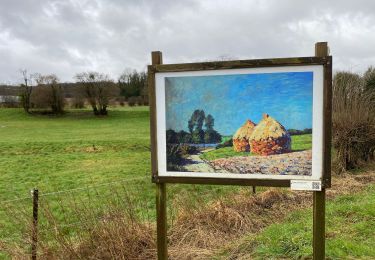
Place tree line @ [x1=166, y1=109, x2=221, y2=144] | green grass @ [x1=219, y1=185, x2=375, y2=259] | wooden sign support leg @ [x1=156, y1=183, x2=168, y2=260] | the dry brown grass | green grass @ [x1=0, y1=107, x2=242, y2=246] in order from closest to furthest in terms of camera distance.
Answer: tree line @ [x1=166, y1=109, x2=221, y2=144], wooden sign support leg @ [x1=156, y1=183, x2=168, y2=260], green grass @ [x1=219, y1=185, x2=375, y2=259], the dry brown grass, green grass @ [x1=0, y1=107, x2=242, y2=246]

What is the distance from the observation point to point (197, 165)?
13.3 ft

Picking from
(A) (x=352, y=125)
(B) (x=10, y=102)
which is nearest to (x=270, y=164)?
(A) (x=352, y=125)

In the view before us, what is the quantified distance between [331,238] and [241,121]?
8.23 ft

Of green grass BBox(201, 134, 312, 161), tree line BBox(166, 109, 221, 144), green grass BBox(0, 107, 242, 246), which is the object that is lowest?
green grass BBox(0, 107, 242, 246)

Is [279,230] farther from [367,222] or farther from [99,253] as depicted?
[99,253]

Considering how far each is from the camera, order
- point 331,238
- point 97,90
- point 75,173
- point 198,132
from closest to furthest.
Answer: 1. point 198,132
2. point 331,238
3. point 75,173
4. point 97,90

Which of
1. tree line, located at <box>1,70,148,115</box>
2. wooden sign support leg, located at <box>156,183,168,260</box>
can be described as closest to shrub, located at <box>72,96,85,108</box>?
tree line, located at <box>1,70,148,115</box>

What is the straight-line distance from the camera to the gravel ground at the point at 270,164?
3.77 m

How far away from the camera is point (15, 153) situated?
2139 cm

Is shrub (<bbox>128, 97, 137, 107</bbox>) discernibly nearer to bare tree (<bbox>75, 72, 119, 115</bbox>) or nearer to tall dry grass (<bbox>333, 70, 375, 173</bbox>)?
bare tree (<bbox>75, 72, 119, 115</bbox>)

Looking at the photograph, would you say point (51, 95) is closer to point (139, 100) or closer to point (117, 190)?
point (139, 100)

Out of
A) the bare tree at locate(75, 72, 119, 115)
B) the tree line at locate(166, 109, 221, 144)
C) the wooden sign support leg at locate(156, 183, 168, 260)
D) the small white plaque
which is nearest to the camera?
the small white plaque

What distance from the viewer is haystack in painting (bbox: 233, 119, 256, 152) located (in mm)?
3895

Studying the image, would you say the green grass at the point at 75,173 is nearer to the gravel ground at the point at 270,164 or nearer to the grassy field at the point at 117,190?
the grassy field at the point at 117,190
